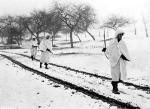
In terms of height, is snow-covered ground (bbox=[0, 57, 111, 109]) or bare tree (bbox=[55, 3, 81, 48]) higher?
bare tree (bbox=[55, 3, 81, 48])

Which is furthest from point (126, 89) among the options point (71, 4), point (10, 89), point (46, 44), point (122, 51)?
point (71, 4)

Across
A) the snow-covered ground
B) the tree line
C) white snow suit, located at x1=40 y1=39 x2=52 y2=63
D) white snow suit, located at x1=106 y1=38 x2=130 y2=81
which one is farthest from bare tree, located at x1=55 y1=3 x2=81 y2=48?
white snow suit, located at x1=106 y1=38 x2=130 y2=81

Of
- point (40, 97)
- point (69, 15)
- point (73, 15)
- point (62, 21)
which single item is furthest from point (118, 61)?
point (62, 21)

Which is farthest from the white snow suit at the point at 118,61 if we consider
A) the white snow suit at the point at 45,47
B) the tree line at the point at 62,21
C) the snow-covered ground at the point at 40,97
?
the tree line at the point at 62,21

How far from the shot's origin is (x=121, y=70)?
9.35 metres

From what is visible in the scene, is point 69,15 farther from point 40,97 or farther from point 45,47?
point 40,97

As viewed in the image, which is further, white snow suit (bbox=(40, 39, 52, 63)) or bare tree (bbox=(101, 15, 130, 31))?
bare tree (bbox=(101, 15, 130, 31))

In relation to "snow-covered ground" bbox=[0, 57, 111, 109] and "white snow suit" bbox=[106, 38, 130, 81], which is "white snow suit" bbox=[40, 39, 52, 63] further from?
"white snow suit" bbox=[106, 38, 130, 81]

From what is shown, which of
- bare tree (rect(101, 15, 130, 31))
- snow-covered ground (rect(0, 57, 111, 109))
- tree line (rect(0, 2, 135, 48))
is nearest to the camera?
snow-covered ground (rect(0, 57, 111, 109))

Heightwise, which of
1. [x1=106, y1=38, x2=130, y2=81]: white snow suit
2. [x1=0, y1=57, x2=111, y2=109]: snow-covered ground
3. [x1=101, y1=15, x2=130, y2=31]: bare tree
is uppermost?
[x1=101, y1=15, x2=130, y2=31]: bare tree

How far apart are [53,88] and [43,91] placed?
0.60m

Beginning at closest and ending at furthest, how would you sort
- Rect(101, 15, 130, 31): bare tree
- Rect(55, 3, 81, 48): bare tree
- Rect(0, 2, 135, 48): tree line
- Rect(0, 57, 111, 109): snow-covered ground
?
Rect(0, 57, 111, 109): snow-covered ground
Rect(55, 3, 81, 48): bare tree
Rect(0, 2, 135, 48): tree line
Rect(101, 15, 130, 31): bare tree

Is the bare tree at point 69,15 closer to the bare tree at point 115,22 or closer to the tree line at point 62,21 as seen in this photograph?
the tree line at point 62,21

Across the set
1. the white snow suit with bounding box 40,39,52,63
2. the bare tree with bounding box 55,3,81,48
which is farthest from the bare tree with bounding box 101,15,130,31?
the white snow suit with bounding box 40,39,52,63
